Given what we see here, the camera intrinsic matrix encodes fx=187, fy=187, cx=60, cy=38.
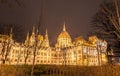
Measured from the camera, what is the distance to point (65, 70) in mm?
20562

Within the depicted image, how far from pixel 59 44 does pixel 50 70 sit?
130713mm

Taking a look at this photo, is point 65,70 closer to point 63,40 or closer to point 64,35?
point 63,40

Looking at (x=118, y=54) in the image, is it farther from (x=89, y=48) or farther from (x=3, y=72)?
(x=89, y=48)

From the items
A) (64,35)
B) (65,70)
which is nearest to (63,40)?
(64,35)

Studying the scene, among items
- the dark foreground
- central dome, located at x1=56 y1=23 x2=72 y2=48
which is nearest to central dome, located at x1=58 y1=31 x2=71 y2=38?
central dome, located at x1=56 y1=23 x2=72 y2=48

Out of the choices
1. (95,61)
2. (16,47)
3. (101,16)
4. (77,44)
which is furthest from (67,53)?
(101,16)

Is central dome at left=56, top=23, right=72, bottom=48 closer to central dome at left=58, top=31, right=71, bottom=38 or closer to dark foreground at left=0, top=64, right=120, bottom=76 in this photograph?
central dome at left=58, top=31, right=71, bottom=38

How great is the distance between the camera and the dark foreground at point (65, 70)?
13967 millimetres

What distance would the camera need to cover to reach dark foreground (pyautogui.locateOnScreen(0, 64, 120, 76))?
14.0 metres

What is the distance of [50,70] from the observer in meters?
22.2

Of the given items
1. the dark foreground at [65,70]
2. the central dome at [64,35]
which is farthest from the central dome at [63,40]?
the dark foreground at [65,70]

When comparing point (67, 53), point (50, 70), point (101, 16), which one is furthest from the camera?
point (67, 53)

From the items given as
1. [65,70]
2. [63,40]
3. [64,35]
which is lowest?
[65,70]

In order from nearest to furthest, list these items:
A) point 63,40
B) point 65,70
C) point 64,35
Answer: point 65,70, point 63,40, point 64,35
